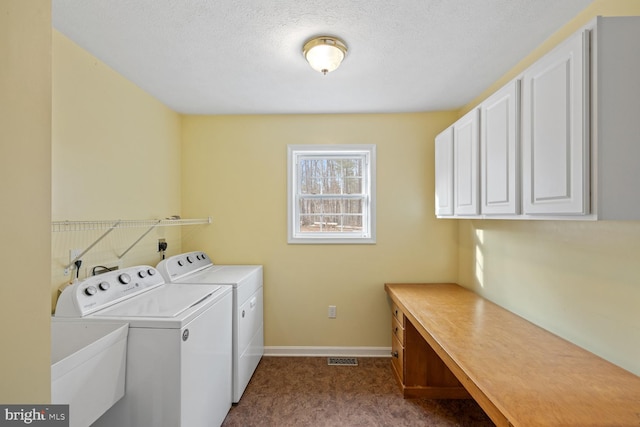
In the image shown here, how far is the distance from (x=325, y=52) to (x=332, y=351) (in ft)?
8.81

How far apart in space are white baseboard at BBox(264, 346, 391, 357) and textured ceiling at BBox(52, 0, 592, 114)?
2.47 m

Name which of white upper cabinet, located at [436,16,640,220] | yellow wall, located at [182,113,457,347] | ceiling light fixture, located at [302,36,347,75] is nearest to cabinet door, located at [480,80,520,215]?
white upper cabinet, located at [436,16,640,220]

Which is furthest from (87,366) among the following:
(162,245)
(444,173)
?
(444,173)

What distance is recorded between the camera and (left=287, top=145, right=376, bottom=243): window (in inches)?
120

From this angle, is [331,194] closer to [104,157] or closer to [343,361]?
[343,361]

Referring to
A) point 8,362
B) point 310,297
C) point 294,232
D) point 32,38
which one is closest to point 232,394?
point 310,297

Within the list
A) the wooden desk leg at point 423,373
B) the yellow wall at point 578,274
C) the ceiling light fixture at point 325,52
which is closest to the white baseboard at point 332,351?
the wooden desk leg at point 423,373

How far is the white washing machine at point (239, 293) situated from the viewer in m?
2.17

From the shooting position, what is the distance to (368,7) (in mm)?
1442

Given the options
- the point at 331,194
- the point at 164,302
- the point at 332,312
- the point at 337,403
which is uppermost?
the point at 331,194

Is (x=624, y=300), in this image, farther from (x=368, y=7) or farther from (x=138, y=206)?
(x=138, y=206)

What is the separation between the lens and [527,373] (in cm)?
125

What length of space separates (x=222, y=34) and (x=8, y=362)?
1726mm

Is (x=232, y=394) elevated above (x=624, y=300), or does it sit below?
below
